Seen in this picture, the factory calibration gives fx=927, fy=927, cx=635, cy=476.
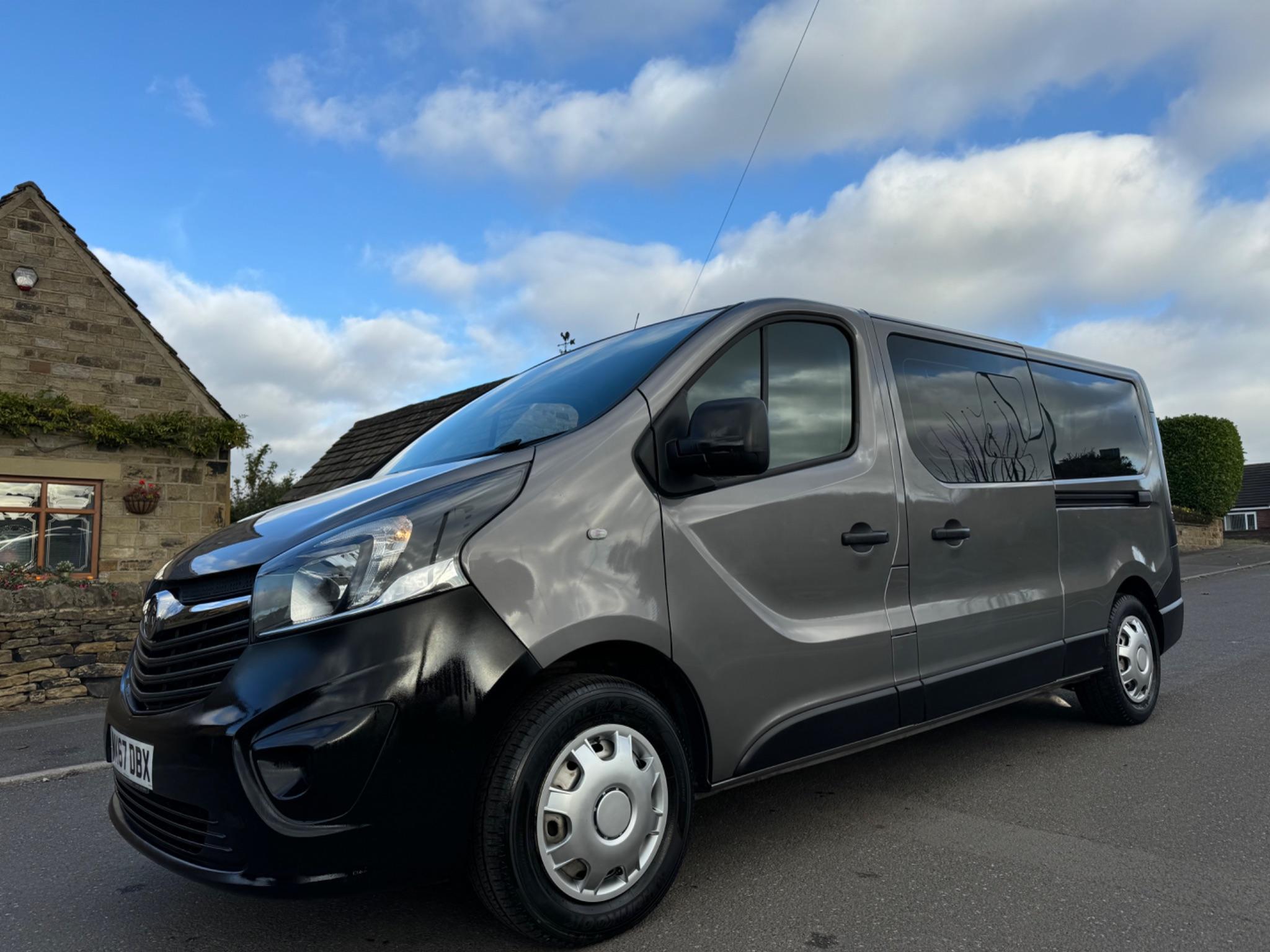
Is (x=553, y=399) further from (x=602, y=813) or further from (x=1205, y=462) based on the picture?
(x=1205, y=462)

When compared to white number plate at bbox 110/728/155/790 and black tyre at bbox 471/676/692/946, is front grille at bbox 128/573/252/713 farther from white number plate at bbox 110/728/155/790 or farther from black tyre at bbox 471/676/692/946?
black tyre at bbox 471/676/692/946

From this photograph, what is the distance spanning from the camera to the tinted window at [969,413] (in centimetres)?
379

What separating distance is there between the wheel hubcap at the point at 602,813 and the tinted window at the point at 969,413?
1808 millimetres

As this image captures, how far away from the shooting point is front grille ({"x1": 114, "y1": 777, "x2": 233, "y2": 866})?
2.25 metres

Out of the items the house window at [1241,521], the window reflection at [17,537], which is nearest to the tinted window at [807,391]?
the window reflection at [17,537]

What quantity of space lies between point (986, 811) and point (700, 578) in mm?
1724

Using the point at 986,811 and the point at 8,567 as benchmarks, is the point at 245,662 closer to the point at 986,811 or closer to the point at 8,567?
the point at 986,811

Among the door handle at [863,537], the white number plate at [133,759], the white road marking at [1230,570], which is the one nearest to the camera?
the white number plate at [133,759]

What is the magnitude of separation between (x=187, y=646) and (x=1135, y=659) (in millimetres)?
4628

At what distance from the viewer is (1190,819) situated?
3.49 meters

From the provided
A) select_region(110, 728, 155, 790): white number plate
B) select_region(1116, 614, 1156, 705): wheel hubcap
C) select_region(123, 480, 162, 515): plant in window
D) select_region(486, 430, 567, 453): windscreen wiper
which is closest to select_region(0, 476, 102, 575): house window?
select_region(123, 480, 162, 515): plant in window

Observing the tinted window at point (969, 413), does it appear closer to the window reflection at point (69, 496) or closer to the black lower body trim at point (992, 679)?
the black lower body trim at point (992, 679)

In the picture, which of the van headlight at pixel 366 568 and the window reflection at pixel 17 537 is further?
the window reflection at pixel 17 537

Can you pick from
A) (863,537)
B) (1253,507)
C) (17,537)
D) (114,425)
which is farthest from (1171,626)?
(1253,507)
